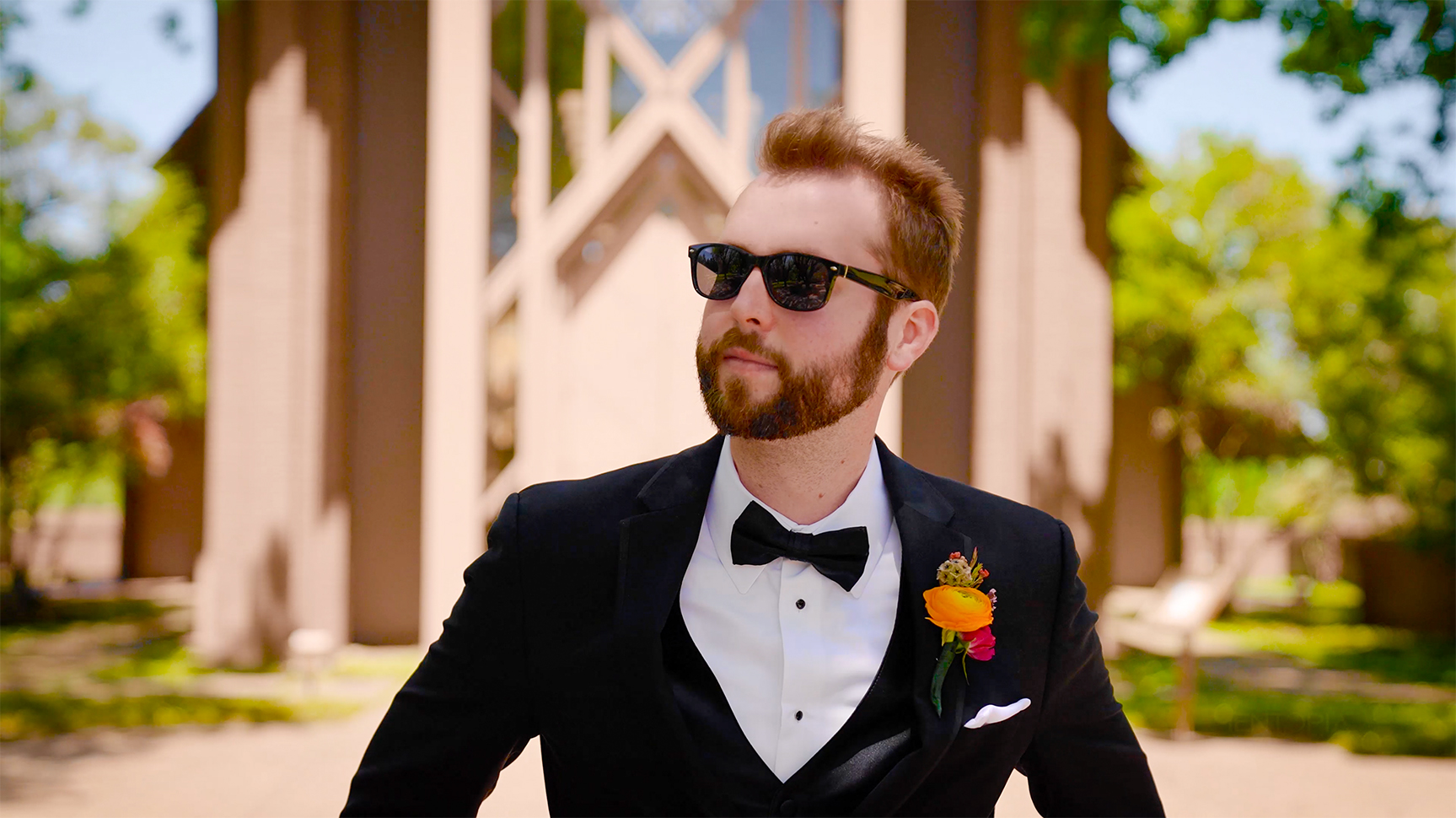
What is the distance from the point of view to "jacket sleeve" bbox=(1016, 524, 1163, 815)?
2107 millimetres

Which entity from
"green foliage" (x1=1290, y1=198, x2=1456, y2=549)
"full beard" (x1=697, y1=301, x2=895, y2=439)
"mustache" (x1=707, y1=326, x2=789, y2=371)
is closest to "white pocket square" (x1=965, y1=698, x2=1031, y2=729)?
"full beard" (x1=697, y1=301, x2=895, y2=439)

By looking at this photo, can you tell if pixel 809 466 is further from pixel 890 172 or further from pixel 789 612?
pixel 890 172

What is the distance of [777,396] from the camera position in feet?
6.50

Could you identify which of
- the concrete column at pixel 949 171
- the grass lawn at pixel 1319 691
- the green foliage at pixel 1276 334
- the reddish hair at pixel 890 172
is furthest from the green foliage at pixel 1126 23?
the green foliage at pixel 1276 334

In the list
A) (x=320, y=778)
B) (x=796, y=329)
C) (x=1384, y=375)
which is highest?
(x=1384, y=375)

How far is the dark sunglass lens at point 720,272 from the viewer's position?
205 cm

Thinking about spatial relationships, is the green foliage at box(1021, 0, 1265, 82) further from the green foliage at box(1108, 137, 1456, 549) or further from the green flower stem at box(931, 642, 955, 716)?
the green foliage at box(1108, 137, 1456, 549)

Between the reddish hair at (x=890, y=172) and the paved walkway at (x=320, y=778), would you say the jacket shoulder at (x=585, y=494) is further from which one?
the paved walkway at (x=320, y=778)

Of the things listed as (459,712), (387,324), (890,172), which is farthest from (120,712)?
(890,172)

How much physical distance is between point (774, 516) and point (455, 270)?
23.4ft

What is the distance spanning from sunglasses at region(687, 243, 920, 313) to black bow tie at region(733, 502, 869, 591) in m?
0.43

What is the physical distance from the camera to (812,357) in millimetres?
2045

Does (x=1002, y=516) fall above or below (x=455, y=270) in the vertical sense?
below

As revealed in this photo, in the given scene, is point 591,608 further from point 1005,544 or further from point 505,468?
point 505,468
